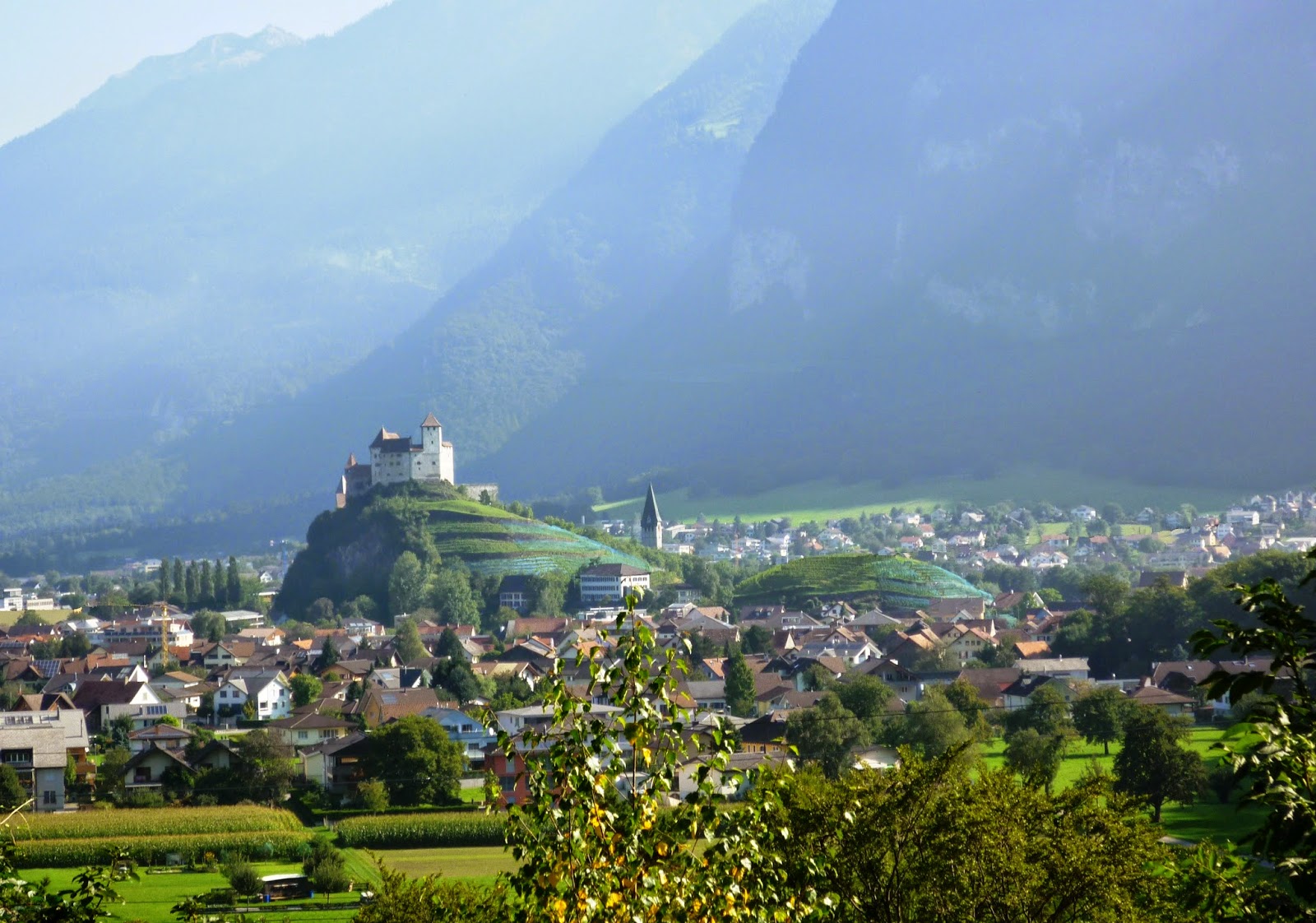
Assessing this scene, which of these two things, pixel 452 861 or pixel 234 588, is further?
pixel 234 588

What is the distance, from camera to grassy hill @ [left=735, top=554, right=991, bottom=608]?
371 ft

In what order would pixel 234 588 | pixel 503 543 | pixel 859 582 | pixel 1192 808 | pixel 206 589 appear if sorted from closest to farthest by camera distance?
pixel 1192 808, pixel 859 582, pixel 503 543, pixel 206 589, pixel 234 588

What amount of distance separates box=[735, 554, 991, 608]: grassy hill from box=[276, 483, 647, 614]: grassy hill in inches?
462

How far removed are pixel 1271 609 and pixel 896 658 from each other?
67.2 meters

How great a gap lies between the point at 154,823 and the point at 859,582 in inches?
3013

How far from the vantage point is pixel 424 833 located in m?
42.3

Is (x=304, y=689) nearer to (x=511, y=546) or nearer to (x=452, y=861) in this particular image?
(x=452, y=861)

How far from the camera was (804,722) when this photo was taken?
49.9 meters

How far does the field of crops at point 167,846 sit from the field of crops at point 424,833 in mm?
1225

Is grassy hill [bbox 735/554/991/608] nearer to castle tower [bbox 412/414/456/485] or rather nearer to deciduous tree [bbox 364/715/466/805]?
castle tower [bbox 412/414/456/485]

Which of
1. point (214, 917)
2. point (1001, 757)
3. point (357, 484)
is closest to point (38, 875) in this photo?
point (214, 917)

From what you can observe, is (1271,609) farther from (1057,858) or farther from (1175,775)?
(1175,775)

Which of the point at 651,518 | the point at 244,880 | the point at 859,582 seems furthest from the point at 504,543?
the point at 244,880

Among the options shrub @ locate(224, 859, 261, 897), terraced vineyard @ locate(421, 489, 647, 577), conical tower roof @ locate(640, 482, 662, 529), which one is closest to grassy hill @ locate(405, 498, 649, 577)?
terraced vineyard @ locate(421, 489, 647, 577)
